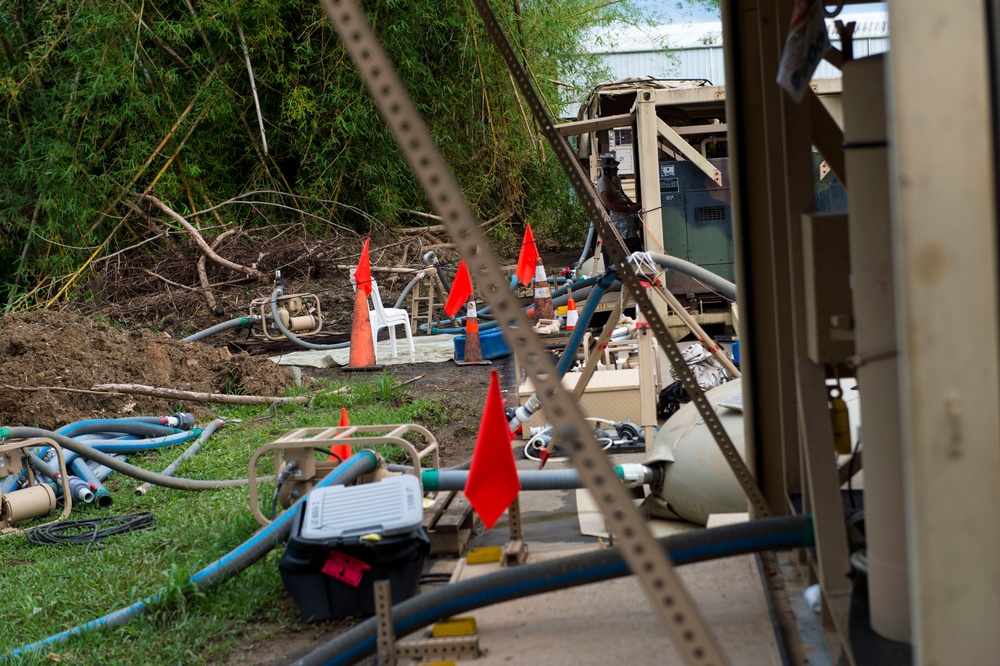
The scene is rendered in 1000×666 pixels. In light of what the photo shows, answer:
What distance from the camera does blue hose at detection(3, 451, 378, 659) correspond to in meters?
3.72

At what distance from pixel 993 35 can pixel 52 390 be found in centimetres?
790

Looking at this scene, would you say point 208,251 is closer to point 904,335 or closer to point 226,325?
point 226,325

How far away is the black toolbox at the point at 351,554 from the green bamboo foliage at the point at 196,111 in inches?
437

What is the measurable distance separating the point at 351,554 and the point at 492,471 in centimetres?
64

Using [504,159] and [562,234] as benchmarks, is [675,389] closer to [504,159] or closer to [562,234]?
[504,159]

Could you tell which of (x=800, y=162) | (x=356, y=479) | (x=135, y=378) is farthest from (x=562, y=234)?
(x=800, y=162)

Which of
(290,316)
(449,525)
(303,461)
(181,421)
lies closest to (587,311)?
(449,525)

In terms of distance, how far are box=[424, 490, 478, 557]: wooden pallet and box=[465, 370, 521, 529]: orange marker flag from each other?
2.94 ft

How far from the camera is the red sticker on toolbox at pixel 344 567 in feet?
12.1

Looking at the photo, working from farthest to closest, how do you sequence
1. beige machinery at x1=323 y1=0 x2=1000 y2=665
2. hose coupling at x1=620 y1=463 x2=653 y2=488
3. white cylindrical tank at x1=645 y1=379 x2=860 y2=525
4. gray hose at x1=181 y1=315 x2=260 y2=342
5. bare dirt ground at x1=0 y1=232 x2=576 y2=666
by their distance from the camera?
gray hose at x1=181 y1=315 x2=260 y2=342 < bare dirt ground at x1=0 y1=232 x2=576 y2=666 < hose coupling at x1=620 y1=463 x2=653 y2=488 < white cylindrical tank at x1=645 y1=379 x2=860 y2=525 < beige machinery at x1=323 y1=0 x2=1000 y2=665

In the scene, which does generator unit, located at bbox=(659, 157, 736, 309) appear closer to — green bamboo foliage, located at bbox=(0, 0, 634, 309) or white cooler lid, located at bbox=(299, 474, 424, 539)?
green bamboo foliage, located at bbox=(0, 0, 634, 309)

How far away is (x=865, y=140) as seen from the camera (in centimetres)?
191

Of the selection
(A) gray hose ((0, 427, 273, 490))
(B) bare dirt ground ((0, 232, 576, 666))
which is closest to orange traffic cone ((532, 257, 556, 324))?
(B) bare dirt ground ((0, 232, 576, 666))

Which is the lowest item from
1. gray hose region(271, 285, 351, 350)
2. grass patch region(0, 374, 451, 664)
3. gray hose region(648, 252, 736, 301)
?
grass patch region(0, 374, 451, 664)
